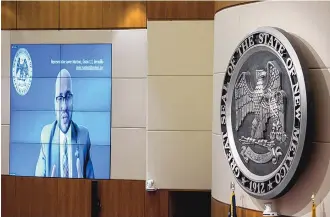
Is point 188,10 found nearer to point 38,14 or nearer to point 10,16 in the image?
point 38,14

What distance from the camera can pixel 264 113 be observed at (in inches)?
204

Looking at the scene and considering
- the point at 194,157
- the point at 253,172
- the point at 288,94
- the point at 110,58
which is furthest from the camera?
the point at 110,58

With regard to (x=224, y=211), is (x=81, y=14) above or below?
above

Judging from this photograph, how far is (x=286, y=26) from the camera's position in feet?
16.5

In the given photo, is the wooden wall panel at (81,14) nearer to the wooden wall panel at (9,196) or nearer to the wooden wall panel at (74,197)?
the wooden wall panel at (74,197)

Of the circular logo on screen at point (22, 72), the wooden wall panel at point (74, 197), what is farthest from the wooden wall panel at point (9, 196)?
the circular logo on screen at point (22, 72)

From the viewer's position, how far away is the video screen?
333 inches

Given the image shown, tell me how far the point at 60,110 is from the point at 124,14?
6.46 feet

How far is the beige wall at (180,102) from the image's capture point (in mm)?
A: 7941

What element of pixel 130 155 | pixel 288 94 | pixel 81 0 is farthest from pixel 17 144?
pixel 288 94

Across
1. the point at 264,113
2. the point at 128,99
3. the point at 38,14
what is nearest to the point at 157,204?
the point at 128,99

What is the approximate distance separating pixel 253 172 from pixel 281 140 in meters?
0.55

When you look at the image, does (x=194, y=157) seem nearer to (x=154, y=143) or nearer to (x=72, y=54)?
(x=154, y=143)

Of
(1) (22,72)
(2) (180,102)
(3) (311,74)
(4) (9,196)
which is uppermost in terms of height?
(1) (22,72)
